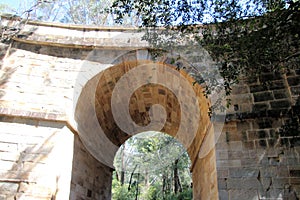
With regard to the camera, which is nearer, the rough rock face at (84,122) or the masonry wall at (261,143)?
the masonry wall at (261,143)

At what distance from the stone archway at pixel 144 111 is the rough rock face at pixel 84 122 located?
0.07m

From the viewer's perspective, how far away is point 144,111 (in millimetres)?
8172

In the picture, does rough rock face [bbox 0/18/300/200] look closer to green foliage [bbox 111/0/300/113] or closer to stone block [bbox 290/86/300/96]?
stone block [bbox 290/86/300/96]

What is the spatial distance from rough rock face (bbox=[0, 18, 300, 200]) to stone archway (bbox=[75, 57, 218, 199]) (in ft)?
0.22

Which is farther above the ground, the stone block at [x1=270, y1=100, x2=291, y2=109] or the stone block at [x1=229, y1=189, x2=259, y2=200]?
the stone block at [x1=270, y1=100, x2=291, y2=109]

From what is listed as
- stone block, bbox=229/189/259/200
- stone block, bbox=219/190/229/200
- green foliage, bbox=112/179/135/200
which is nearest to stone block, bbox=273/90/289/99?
stone block, bbox=229/189/259/200

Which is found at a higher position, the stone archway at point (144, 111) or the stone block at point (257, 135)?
the stone archway at point (144, 111)

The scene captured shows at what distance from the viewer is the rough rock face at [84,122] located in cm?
460

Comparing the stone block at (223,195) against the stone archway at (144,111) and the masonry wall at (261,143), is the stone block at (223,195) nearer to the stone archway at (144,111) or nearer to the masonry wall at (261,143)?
the masonry wall at (261,143)

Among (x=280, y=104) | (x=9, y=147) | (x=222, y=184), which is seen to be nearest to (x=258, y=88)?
(x=280, y=104)

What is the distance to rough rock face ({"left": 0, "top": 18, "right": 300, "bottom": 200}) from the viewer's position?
4.60m

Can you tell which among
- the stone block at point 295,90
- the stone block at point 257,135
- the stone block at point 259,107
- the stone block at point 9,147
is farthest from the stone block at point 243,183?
the stone block at point 9,147

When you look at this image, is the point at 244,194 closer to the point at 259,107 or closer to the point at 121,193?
the point at 259,107

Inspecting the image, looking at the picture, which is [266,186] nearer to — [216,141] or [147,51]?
[216,141]
